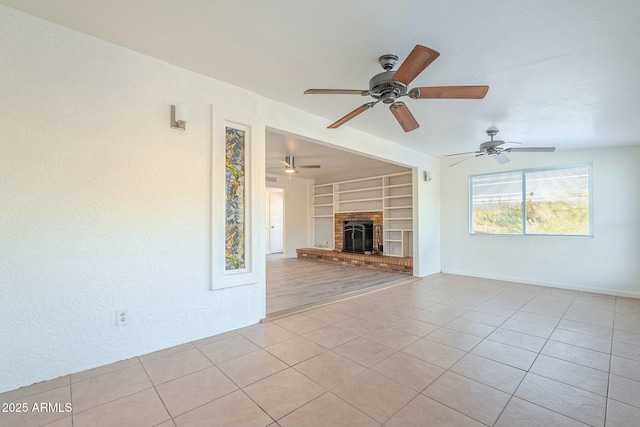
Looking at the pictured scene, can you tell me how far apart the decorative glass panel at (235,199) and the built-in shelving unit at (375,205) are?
4399 mm

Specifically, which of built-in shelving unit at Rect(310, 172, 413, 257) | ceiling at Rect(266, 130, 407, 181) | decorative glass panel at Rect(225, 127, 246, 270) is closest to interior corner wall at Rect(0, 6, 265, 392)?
Answer: decorative glass panel at Rect(225, 127, 246, 270)

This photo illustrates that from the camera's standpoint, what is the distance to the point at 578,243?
472 cm

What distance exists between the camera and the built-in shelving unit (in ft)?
21.7

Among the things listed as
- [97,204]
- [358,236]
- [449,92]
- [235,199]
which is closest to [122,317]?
[97,204]

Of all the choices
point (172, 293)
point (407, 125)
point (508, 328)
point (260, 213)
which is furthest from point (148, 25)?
point (508, 328)

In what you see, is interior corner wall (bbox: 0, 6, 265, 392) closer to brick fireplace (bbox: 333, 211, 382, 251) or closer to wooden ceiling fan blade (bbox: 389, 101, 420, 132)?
wooden ceiling fan blade (bbox: 389, 101, 420, 132)

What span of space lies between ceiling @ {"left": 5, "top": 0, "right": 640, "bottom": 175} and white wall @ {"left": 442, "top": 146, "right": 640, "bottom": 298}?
67.4 inches

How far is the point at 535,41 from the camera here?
2033 millimetres

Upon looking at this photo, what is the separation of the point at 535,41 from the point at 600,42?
445mm

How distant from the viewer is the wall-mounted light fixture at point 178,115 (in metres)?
2.46

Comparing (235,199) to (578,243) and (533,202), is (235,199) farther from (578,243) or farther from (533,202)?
(578,243)

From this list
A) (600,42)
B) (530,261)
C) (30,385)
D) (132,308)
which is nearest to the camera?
(30,385)

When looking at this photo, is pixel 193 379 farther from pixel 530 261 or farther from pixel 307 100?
pixel 530 261

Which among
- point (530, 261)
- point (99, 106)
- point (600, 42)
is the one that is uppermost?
point (600, 42)
